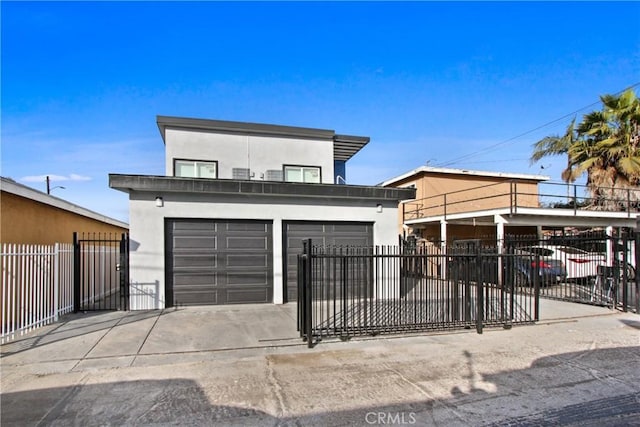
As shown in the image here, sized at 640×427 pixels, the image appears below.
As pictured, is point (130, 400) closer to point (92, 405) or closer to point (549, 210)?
point (92, 405)

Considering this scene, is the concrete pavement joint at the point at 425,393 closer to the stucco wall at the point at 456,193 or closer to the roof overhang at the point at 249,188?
the roof overhang at the point at 249,188

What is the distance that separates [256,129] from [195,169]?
2.63m

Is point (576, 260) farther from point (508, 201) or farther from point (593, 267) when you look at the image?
point (508, 201)

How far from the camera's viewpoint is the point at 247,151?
1393 cm

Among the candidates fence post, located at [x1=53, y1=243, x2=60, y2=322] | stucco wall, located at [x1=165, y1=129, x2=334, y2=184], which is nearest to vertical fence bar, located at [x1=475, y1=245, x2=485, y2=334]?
stucco wall, located at [x1=165, y1=129, x2=334, y2=184]

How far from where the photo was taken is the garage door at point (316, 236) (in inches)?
436

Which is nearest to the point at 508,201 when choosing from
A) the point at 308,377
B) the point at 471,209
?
the point at 471,209

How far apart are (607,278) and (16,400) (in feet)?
45.4

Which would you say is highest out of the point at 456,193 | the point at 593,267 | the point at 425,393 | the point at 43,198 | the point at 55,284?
the point at 456,193

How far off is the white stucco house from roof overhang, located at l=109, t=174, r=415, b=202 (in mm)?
24

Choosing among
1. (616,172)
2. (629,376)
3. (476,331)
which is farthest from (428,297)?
(616,172)

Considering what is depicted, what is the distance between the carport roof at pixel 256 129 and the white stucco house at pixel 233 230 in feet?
12.7

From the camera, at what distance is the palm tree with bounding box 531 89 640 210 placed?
618 inches

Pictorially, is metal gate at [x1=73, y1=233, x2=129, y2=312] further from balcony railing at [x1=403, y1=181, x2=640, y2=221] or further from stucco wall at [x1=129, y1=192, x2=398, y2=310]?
balcony railing at [x1=403, y1=181, x2=640, y2=221]
